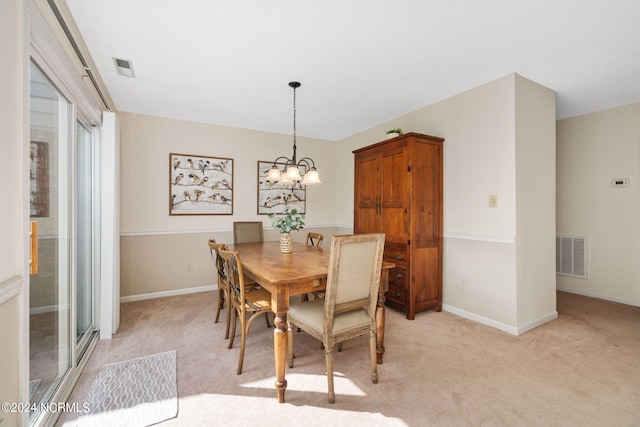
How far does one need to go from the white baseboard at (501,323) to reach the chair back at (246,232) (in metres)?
2.62

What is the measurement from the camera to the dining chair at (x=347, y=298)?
1.76 meters

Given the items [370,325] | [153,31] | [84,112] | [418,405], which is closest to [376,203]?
[370,325]

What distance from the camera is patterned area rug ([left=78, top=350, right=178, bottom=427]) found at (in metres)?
1.64

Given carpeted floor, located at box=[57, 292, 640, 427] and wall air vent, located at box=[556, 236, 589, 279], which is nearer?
carpeted floor, located at box=[57, 292, 640, 427]

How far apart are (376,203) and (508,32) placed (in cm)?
206

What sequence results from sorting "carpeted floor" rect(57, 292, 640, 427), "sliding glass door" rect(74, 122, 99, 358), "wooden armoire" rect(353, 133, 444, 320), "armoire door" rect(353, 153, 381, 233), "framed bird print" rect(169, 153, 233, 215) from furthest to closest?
"framed bird print" rect(169, 153, 233, 215), "armoire door" rect(353, 153, 381, 233), "wooden armoire" rect(353, 133, 444, 320), "sliding glass door" rect(74, 122, 99, 358), "carpeted floor" rect(57, 292, 640, 427)

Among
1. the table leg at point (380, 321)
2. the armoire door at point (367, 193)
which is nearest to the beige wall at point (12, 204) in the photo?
the table leg at point (380, 321)

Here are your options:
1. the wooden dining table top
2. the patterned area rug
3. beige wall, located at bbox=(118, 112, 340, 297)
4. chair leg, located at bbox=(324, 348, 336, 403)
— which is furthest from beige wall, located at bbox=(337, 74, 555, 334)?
the patterned area rug

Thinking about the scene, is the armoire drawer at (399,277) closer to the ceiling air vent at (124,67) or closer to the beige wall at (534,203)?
the beige wall at (534,203)

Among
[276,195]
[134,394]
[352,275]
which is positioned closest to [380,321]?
[352,275]

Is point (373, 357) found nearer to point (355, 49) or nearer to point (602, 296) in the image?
point (355, 49)

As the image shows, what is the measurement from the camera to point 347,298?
73.8 inches

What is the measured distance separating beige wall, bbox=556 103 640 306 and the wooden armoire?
217cm

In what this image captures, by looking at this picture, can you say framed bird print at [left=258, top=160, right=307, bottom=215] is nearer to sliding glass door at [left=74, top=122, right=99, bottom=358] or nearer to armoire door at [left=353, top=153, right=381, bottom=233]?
armoire door at [left=353, top=153, right=381, bottom=233]
